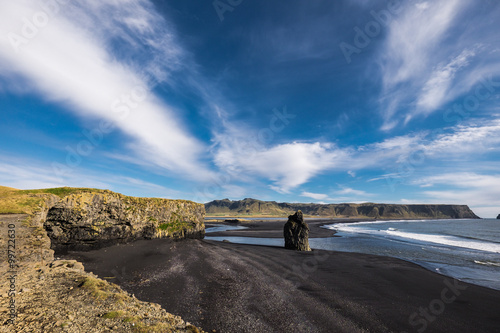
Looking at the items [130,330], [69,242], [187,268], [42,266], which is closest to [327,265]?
[187,268]

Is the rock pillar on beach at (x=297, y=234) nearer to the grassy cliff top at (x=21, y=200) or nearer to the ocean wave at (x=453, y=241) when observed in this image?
the grassy cliff top at (x=21, y=200)

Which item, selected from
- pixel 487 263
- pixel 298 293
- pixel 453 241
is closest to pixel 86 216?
pixel 298 293

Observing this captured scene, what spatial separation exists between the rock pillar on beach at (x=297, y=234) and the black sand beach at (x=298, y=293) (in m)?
7.56

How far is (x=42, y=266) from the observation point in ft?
34.6

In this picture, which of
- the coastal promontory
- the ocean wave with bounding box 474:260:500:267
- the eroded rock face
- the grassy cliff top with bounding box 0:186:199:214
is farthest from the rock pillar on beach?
the grassy cliff top with bounding box 0:186:199:214

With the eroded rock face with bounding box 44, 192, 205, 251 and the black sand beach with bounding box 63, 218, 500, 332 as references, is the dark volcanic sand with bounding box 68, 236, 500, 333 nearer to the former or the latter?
the black sand beach with bounding box 63, 218, 500, 332

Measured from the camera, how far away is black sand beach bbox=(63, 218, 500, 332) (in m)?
9.17

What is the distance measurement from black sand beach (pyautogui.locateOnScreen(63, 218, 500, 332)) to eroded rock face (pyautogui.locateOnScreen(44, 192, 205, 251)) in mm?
2186

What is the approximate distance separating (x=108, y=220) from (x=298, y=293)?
21.7m

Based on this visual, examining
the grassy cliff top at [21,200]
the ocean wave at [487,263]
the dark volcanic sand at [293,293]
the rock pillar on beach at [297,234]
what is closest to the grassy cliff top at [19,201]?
the grassy cliff top at [21,200]

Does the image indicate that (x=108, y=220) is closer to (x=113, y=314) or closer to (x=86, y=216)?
(x=86, y=216)

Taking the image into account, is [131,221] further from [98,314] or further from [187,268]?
[98,314]

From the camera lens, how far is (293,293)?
1216cm

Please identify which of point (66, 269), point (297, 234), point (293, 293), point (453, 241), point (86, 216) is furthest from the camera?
point (453, 241)
